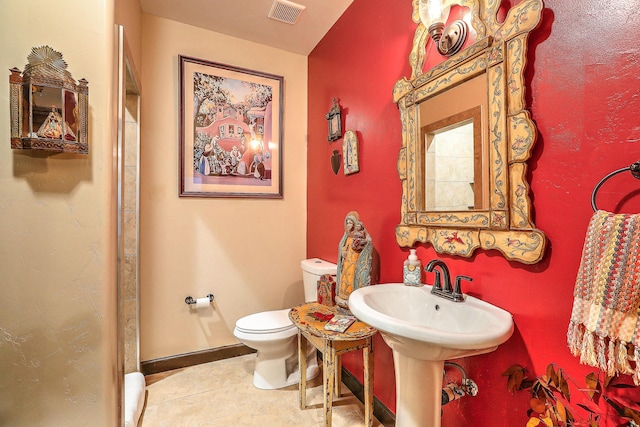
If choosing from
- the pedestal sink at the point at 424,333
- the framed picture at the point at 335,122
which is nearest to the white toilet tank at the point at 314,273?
the pedestal sink at the point at 424,333

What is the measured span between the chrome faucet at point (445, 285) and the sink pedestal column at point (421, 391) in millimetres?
262

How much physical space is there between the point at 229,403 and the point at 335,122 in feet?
6.79

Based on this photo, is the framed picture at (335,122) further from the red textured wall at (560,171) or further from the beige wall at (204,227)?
A: the red textured wall at (560,171)

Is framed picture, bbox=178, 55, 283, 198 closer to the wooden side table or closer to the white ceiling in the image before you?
the white ceiling

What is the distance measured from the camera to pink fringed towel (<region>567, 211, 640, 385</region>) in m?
0.71

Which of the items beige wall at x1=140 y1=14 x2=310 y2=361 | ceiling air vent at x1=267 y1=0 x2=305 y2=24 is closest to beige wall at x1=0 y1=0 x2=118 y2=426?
beige wall at x1=140 y1=14 x2=310 y2=361

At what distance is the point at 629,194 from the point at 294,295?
2.34 meters

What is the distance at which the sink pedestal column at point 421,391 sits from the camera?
3.59 feet

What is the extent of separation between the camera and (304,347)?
1861mm

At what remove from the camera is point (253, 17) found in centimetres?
221

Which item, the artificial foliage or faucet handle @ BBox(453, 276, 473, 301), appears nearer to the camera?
the artificial foliage

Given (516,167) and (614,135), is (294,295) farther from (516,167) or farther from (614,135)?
(614,135)

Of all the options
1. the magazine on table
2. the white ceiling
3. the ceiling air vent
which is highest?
the white ceiling

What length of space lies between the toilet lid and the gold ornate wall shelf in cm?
138
